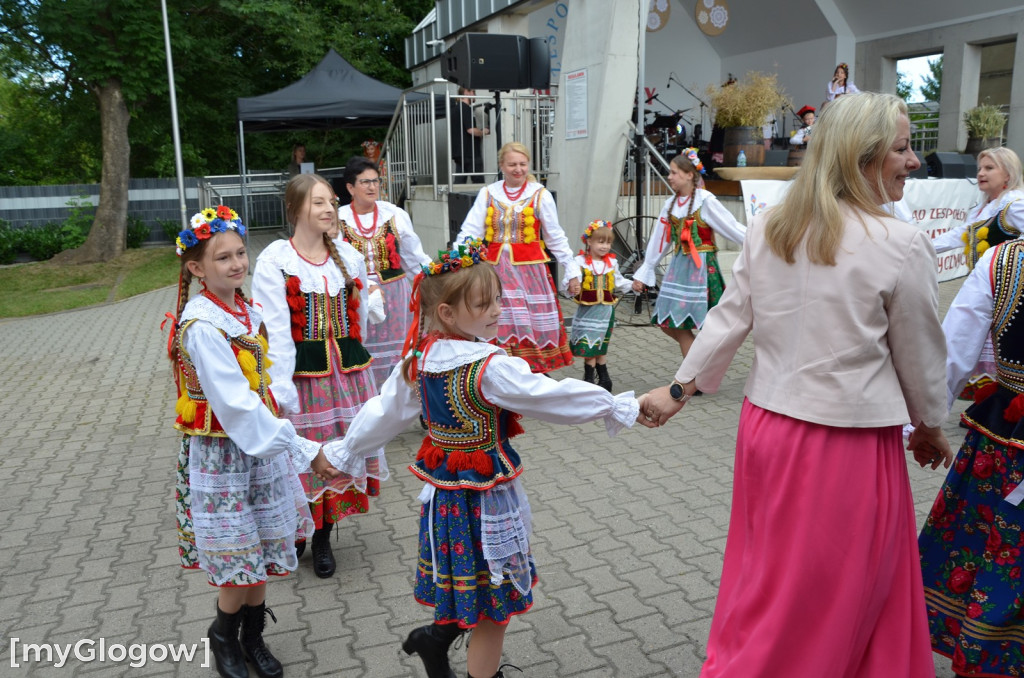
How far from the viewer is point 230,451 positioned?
10.0 feet

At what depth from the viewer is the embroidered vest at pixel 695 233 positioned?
21.9 feet

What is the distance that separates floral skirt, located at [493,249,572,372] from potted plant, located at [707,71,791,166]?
725 centimetres

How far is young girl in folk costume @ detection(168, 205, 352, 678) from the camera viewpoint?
2908 mm

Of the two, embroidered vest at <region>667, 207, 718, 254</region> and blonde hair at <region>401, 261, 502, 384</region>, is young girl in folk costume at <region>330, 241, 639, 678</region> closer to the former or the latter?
blonde hair at <region>401, 261, 502, 384</region>

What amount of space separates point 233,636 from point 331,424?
1.12 meters

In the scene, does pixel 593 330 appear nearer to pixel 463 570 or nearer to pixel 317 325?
pixel 317 325

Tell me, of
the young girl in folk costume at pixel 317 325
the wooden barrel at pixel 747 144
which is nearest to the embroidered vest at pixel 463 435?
the young girl in folk costume at pixel 317 325

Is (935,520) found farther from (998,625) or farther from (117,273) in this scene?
(117,273)

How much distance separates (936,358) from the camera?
7.46 feet

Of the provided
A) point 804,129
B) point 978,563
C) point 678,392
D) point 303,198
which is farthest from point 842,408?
point 804,129

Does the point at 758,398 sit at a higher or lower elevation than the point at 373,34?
lower

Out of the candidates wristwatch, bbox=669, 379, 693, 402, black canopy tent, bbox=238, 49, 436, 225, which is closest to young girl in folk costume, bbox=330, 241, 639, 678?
wristwatch, bbox=669, 379, 693, 402

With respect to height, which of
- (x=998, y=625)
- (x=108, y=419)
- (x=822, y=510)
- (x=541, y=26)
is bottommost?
(x=108, y=419)

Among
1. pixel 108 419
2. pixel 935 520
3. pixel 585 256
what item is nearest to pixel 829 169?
pixel 935 520
